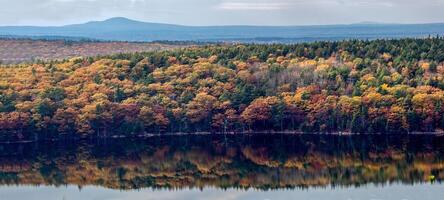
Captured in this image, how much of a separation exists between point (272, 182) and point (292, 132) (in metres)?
26.4

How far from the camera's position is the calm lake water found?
59.9 m

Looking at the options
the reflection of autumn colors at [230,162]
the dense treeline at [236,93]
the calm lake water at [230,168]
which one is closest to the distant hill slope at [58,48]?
the dense treeline at [236,93]

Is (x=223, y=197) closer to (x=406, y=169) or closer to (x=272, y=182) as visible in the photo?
(x=272, y=182)

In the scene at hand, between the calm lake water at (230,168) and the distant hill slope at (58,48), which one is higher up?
the distant hill slope at (58,48)

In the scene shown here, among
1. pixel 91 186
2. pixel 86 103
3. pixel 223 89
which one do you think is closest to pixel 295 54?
pixel 223 89

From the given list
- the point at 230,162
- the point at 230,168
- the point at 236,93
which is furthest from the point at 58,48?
the point at 230,168

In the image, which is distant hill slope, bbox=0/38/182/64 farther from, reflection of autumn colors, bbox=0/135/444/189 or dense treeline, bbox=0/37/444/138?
reflection of autumn colors, bbox=0/135/444/189

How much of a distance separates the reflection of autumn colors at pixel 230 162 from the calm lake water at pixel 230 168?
93 millimetres

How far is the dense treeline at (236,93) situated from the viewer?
8750 cm

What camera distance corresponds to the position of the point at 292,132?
8969cm

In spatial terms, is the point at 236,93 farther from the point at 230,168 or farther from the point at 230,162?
the point at 230,168

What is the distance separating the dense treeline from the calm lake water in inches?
116

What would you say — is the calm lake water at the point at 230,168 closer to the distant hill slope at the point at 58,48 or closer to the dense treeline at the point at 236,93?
the dense treeline at the point at 236,93

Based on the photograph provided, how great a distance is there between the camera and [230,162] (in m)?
74.5
